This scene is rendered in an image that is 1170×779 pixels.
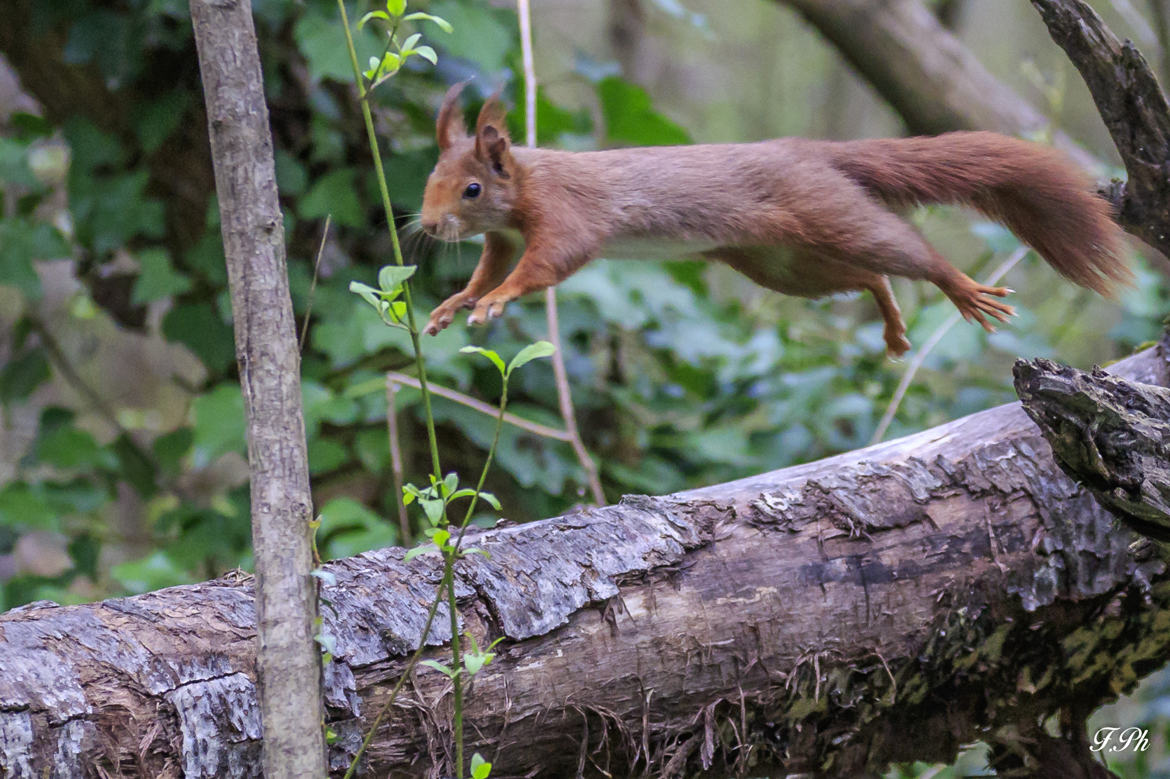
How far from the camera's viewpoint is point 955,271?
1.41 m

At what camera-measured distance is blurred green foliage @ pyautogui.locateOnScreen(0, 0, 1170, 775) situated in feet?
8.22

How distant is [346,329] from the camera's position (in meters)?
2.57

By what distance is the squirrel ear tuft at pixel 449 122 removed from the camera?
1394 mm

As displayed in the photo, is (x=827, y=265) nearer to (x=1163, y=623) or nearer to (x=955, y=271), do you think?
(x=955, y=271)

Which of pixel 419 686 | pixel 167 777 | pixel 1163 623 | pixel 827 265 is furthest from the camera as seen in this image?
pixel 1163 623

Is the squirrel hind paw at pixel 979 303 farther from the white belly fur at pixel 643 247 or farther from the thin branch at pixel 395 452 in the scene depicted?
the thin branch at pixel 395 452

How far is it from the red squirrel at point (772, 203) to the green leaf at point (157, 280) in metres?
1.44

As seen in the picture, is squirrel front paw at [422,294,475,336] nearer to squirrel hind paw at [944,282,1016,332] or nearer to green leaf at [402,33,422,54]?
green leaf at [402,33,422,54]

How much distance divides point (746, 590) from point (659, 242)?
0.51 metres

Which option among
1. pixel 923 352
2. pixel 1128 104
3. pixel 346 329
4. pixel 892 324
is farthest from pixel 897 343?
pixel 346 329

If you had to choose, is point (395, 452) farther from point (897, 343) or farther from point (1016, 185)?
point (1016, 185)

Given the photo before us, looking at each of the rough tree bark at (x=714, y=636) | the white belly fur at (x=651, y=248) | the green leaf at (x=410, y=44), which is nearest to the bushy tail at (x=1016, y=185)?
the white belly fur at (x=651, y=248)

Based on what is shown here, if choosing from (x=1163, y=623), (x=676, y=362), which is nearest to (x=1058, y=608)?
(x=1163, y=623)

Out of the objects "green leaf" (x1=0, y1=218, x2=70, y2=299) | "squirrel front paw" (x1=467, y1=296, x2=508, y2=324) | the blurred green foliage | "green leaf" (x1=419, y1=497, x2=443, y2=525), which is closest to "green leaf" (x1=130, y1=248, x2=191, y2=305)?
the blurred green foliage
